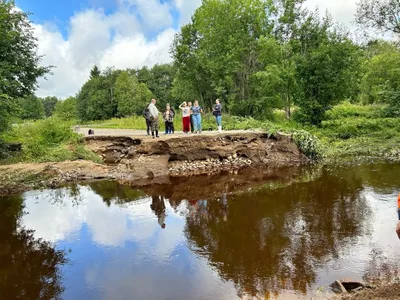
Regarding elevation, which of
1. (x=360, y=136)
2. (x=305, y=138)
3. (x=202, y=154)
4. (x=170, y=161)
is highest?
(x=305, y=138)

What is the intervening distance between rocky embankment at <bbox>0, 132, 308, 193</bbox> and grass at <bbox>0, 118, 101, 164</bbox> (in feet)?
4.51

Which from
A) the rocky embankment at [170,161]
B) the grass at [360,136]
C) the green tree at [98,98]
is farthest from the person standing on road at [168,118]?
the green tree at [98,98]

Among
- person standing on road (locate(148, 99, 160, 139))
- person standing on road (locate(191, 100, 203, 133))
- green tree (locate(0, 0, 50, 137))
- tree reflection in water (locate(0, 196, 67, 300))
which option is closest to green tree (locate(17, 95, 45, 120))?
green tree (locate(0, 0, 50, 137))

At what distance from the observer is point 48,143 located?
22.8 m

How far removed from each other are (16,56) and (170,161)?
1445 centimetres

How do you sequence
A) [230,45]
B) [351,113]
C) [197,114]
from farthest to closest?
1. [351,113]
2. [230,45]
3. [197,114]

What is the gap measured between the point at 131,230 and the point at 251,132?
11934 millimetres

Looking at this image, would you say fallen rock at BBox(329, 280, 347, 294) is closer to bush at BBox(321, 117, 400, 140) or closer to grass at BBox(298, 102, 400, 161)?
grass at BBox(298, 102, 400, 161)

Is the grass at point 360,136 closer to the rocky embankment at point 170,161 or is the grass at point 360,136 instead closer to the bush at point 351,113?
the bush at point 351,113

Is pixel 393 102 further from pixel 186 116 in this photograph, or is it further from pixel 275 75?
pixel 186 116

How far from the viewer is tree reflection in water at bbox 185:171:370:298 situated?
787 centimetres

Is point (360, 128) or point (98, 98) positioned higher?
point (98, 98)

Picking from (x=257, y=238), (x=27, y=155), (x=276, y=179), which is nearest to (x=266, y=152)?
(x=276, y=179)

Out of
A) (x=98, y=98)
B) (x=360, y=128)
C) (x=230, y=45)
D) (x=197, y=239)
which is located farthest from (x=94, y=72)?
(x=197, y=239)
